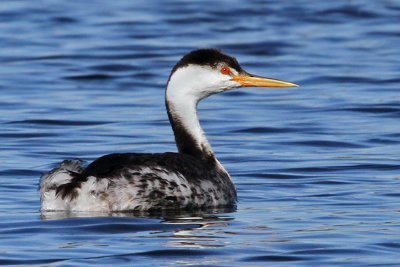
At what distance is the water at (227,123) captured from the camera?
957cm

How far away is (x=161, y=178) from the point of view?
417 inches

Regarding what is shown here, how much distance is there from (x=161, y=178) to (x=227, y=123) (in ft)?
17.9

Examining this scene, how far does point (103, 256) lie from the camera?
9086mm

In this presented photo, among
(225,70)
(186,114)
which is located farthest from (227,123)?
(186,114)

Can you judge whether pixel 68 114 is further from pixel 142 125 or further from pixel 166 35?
pixel 166 35

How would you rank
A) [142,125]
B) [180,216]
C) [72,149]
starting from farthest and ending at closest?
[142,125]
[72,149]
[180,216]

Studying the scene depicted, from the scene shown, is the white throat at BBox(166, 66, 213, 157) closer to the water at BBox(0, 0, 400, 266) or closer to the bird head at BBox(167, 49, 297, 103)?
the bird head at BBox(167, 49, 297, 103)

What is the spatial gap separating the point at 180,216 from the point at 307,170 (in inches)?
102

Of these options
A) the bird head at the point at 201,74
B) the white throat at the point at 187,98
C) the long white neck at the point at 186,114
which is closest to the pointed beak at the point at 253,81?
the bird head at the point at 201,74

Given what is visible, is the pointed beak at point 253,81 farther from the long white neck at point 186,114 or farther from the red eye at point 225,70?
the long white neck at point 186,114

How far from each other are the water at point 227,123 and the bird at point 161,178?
0.53 feet

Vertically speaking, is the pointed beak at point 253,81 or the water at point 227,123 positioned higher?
the pointed beak at point 253,81

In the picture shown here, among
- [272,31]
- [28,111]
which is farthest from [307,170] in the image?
[272,31]

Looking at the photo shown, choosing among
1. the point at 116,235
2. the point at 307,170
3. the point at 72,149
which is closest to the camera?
the point at 116,235
